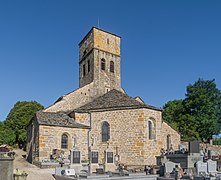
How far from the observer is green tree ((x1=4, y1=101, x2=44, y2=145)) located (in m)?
41.9

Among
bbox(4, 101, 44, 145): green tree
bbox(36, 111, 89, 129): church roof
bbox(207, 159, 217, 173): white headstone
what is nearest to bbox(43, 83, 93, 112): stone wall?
bbox(36, 111, 89, 129): church roof

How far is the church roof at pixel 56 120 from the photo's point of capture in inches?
927

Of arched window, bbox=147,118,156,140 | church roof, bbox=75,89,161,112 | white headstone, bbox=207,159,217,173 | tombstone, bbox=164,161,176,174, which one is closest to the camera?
tombstone, bbox=164,161,176,174

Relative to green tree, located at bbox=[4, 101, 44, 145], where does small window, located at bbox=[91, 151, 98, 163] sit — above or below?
below

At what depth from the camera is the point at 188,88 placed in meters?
41.8

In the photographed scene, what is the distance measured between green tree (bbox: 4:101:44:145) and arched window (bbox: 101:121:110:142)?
18856 mm

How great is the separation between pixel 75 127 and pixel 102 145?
295cm

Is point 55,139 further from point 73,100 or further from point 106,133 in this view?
point 73,100

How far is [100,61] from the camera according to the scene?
1368 inches

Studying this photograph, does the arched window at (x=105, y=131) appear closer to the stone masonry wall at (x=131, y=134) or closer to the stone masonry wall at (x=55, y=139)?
the stone masonry wall at (x=131, y=134)

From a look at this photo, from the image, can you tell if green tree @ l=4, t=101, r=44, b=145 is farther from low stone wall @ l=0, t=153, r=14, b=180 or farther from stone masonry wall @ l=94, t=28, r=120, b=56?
low stone wall @ l=0, t=153, r=14, b=180

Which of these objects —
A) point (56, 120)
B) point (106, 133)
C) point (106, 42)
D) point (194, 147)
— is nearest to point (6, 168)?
point (56, 120)

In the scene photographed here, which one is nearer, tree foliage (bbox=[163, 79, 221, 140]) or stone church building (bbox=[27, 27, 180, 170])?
stone church building (bbox=[27, 27, 180, 170])

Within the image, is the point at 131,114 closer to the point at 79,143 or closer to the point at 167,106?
the point at 79,143
